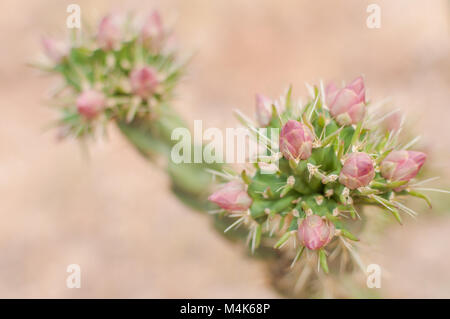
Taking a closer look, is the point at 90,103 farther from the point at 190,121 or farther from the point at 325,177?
the point at 190,121

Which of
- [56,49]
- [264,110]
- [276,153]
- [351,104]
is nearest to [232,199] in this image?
[276,153]

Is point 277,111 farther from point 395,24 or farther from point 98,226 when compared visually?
point 395,24

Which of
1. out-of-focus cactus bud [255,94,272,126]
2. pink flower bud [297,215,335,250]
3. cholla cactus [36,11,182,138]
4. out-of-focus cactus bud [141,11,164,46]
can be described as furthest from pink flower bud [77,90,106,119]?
pink flower bud [297,215,335,250]

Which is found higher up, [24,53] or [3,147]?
[24,53]

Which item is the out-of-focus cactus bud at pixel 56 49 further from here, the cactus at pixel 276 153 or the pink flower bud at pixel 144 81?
the pink flower bud at pixel 144 81

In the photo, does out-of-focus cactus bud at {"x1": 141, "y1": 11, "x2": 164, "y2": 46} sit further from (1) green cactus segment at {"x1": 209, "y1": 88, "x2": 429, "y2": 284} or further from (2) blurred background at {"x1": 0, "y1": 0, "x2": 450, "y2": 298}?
(2) blurred background at {"x1": 0, "y1": 0, "x2": 450, "y2": 298}

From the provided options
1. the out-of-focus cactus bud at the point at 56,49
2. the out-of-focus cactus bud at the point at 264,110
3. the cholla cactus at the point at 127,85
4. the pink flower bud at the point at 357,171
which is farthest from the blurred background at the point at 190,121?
the pink flower bud at the point at 357,171

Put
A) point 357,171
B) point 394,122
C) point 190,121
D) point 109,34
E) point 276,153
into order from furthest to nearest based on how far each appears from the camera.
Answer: point 190,121, point 109,34, point 394,122, point 276,153, point 357,171
